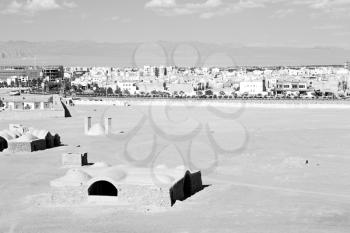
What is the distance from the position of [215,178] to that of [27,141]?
10514mm

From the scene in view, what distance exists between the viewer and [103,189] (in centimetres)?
1853

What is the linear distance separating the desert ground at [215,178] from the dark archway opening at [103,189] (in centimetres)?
73

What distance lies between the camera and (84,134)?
35.6 metres

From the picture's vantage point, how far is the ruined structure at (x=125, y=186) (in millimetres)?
17172

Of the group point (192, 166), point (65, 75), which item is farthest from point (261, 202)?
point (65, 75)

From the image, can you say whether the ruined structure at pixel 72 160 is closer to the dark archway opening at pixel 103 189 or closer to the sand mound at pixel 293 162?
the dark archway opening at pixel 103 189

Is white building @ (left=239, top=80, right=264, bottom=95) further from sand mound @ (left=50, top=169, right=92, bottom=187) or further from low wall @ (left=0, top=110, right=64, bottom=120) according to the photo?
sand mound @ (left=50, top=169, right=92, bottom=187)

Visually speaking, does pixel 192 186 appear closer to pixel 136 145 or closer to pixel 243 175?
pixel 243 175

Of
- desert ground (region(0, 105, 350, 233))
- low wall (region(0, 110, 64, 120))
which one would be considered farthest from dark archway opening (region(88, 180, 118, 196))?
low wall (region(0, 110, 64, 120))

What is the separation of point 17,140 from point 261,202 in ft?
47.3

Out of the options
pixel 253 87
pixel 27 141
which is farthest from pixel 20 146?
pixel 253 87

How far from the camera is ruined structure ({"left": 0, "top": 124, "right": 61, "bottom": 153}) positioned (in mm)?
28047

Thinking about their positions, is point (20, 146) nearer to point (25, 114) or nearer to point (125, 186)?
point (125, 186)

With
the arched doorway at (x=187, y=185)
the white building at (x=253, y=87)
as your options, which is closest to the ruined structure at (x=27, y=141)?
the arched doorway at (x=187, y=185)
